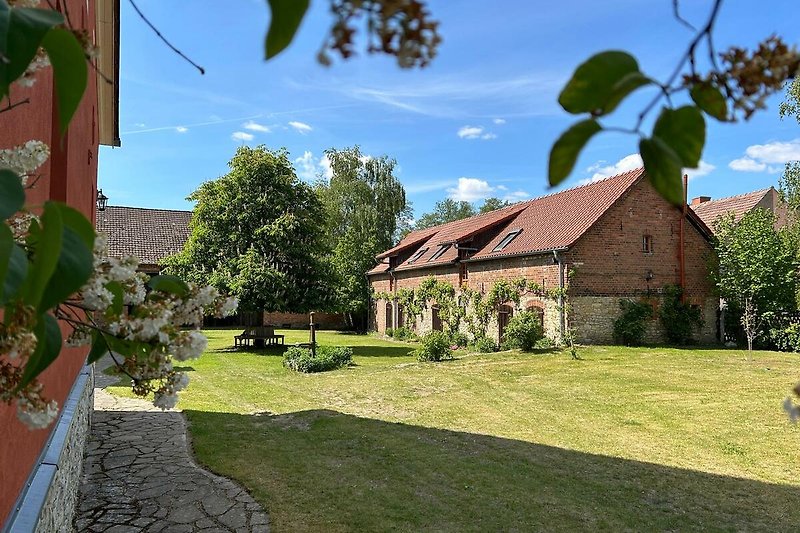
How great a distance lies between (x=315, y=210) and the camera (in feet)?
70.3

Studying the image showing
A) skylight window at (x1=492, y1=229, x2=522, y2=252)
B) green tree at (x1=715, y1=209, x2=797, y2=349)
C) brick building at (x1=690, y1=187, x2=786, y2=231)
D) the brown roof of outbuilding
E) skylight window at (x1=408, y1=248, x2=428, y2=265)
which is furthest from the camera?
the brown roof of outbuilding

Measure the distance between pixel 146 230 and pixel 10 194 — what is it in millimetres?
34472

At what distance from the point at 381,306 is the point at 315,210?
9491 mm

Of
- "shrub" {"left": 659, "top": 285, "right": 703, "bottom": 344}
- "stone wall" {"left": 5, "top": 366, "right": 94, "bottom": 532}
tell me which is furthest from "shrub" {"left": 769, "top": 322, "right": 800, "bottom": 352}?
"stone wall" {"left": 5, "top": 366, "right": 94, "bottom": 532}

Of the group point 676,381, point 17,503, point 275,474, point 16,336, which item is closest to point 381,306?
point 676,381

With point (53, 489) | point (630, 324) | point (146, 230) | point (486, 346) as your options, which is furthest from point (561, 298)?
point (146, 230)

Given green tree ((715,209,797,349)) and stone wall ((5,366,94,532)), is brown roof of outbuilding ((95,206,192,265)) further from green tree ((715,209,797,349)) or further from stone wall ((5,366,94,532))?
stone wall ((5,366,94,532))

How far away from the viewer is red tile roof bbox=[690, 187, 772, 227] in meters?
25.2

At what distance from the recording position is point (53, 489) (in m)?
3.35

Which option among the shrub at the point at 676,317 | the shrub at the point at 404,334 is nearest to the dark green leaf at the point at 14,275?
the shrub at the point at 676,317

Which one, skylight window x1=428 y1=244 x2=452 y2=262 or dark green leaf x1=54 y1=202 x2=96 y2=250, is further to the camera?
skylight window x1=428 y1=244 x2=452 y2=262

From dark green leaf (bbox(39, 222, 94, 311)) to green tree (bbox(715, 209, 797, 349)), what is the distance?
2093 centimetres

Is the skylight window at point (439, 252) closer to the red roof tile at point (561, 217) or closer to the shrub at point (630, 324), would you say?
the red roof tile at point (561, 217)

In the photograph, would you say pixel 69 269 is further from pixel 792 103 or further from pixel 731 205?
pixel 731 205
